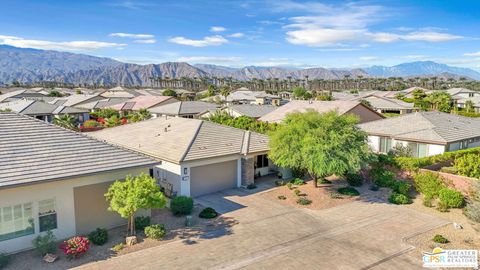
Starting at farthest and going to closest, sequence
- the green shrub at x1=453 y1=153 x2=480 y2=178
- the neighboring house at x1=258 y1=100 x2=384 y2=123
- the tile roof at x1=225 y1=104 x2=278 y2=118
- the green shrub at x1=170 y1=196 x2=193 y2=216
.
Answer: the tile roof at x1=225 y1=104 x2=278 y2=118, the neighboring house at x1=258 y1=100 x2=384 y2=123, the green shrub at x1=453 y1=153 x2=480 y2=178, the green shrub at x1=170 y1=196 x2=193 y2=216

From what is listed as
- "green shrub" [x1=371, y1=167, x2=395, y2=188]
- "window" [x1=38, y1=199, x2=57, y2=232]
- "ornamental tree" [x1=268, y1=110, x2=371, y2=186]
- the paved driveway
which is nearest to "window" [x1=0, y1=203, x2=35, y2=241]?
"window" [x1=38, y1=199, x2=57, y2=232]

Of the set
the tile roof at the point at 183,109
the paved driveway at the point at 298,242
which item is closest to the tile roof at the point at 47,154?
the paved driveway at the point at 298,242

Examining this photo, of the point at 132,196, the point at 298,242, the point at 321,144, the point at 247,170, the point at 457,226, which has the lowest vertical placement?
the point at 298,242

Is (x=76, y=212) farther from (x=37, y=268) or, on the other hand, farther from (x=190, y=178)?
(x=190, y=178)

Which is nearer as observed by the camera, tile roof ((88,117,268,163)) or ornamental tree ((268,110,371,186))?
ornamental tree ((268,110,371,186))

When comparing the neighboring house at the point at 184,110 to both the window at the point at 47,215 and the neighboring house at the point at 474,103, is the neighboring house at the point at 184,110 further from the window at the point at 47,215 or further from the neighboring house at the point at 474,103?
the neighboring house at the point at 474,103

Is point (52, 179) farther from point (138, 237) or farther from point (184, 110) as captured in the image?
point (184, 110)

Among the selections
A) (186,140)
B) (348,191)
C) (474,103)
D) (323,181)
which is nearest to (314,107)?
(323,181)

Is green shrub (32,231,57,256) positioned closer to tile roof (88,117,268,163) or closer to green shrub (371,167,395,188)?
tile roof (88,117,268,163)
